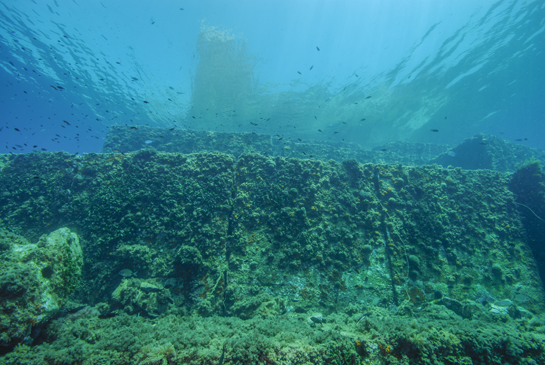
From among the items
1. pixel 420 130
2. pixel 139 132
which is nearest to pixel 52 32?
pixel 139 132

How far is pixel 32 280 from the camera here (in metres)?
3.80

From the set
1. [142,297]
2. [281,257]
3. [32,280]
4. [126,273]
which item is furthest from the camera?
[281,257]

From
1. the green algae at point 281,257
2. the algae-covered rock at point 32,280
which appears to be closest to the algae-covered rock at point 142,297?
the green algae at point 281,257

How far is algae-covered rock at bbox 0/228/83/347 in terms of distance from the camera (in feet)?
10.8

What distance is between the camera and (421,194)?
8.09 metres

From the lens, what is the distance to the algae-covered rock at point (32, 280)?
3299 mm

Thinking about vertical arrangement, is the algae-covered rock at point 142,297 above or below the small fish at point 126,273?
below

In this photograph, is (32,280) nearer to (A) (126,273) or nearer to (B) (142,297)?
(A) (126,273)

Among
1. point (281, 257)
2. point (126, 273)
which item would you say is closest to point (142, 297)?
point (126, 273)

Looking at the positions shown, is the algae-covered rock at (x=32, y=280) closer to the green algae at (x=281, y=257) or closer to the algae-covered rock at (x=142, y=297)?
the green algae at (x=281, y=257)

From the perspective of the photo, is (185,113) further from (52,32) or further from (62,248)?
(62,248)

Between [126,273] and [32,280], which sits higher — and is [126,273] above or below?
below

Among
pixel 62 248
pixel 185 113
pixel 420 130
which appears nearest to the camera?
pixel 62 248

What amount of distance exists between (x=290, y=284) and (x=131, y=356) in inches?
156
